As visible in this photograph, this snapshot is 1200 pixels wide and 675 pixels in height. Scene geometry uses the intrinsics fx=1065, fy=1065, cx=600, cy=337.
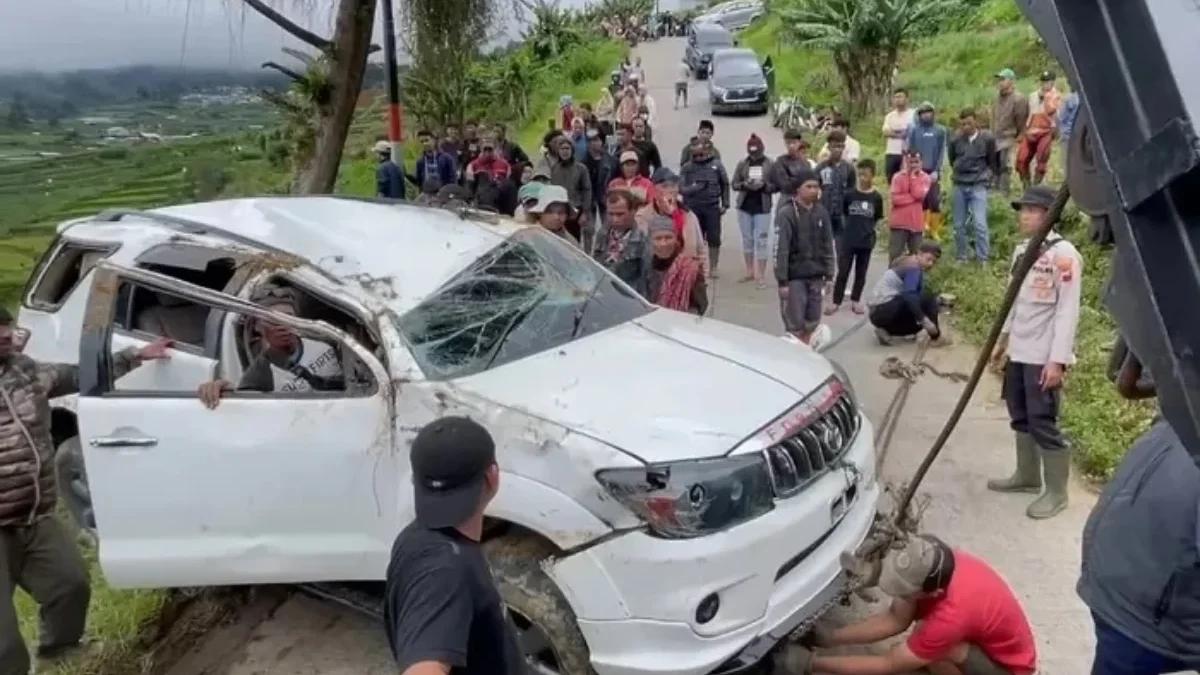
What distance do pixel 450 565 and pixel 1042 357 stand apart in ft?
13.7

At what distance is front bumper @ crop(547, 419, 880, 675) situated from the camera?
3.64 m

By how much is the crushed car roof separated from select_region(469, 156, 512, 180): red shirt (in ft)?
19.8

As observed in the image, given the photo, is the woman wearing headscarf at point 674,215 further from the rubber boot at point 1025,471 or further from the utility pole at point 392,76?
the utility pole at point 392,76

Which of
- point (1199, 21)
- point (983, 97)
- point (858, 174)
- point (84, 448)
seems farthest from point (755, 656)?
point (983, 97)

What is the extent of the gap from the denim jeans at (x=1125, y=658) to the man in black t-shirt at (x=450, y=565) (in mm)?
1490

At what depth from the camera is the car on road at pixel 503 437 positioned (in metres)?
3.70

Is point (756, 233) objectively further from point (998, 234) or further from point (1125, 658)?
point (1125, 658)

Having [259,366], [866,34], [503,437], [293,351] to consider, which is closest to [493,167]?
[293,351]

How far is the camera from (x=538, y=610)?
383cm

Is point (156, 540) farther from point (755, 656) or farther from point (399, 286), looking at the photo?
point (755, 656)

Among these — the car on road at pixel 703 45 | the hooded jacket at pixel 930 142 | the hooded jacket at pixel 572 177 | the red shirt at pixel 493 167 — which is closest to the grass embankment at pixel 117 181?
the red shirt at pixel 493 167

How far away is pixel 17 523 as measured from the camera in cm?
420

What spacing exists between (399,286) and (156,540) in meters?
1.43

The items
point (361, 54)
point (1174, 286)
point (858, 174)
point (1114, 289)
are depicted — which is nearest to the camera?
point (1174, 286)
